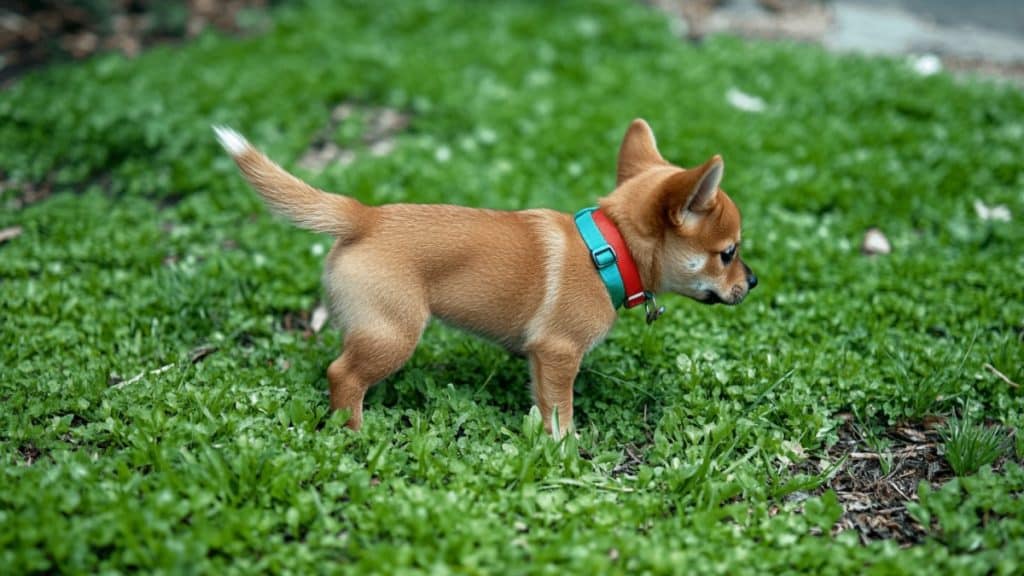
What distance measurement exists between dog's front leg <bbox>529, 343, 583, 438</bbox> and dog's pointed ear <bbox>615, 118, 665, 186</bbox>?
97cm

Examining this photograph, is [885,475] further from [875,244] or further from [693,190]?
[875,244]

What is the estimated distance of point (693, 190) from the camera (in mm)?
3725

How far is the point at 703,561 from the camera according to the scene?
326 cm

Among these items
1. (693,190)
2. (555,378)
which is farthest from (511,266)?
(693,190)

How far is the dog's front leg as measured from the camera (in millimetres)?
4035

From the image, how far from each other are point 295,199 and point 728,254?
1925 millimetres

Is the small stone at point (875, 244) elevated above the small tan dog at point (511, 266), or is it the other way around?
the small tan dog at point (511, 266)

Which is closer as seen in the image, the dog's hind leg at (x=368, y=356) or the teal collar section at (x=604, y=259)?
the dog's hind leg at (x=368, y=356)

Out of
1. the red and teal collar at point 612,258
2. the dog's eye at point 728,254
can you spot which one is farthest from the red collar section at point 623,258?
the dog's eye at point 728,254

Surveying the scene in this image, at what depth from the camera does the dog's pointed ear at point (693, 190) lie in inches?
143

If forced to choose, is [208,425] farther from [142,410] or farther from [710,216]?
[710,216]

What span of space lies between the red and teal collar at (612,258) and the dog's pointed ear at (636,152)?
1.44 ft

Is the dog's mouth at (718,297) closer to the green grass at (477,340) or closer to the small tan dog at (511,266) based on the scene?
the small tan dog at (511,266)

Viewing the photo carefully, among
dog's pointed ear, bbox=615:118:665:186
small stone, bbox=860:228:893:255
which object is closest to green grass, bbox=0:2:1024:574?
small stone, bbox=860:228:893:255
